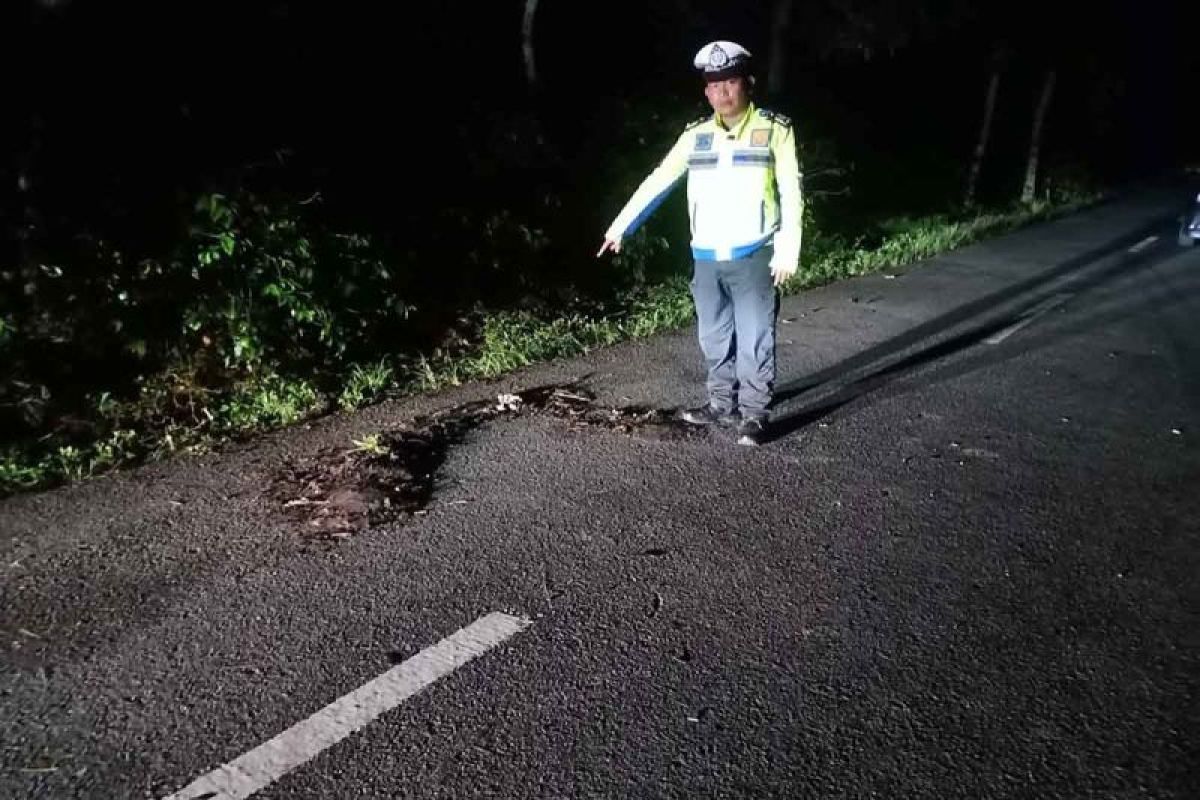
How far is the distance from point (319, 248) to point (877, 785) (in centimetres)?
495

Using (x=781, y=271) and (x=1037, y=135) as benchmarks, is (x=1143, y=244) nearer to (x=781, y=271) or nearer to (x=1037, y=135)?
(x=1037, y=135)

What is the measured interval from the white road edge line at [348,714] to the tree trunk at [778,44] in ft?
47.1

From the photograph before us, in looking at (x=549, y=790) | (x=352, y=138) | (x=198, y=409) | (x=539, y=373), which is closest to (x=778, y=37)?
(x=352, y=138)

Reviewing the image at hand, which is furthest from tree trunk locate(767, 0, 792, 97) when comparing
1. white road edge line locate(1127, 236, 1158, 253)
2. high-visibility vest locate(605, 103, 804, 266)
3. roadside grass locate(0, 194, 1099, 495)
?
high-visibility vest locate(605, 103, 804, 266)

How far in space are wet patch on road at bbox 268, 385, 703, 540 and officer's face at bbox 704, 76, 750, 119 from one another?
1671mm

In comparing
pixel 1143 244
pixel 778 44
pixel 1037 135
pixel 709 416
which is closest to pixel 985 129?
pixel 1037 135

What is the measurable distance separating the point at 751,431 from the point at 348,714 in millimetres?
2767

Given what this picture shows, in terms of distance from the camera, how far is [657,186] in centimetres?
498

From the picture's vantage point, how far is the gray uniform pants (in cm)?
487

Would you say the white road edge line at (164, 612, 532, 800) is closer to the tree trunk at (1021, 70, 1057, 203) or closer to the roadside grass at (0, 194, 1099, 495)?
the roadside grass at (0, 194, 1099, 495)

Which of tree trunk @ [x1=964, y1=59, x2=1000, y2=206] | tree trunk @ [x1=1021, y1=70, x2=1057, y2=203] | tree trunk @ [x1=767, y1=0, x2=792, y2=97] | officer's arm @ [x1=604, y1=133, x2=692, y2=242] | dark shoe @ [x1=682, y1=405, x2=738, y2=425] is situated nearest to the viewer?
officer's arm @ [x1=604, y1=133, x2=692, y2=242]

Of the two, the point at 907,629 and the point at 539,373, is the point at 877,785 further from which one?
the point at 539,373

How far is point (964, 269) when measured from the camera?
10820 mm

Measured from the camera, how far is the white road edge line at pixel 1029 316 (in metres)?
7.35
